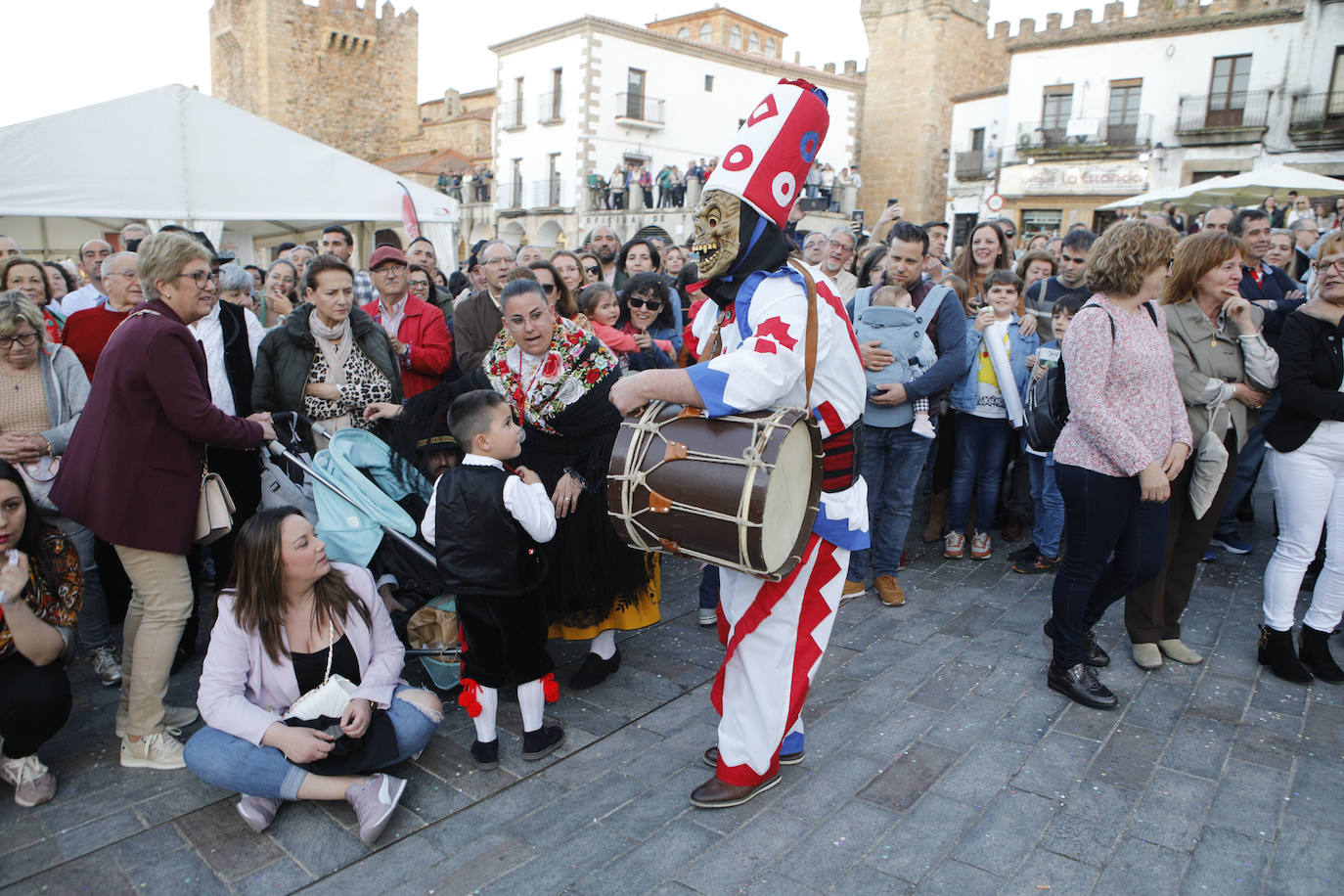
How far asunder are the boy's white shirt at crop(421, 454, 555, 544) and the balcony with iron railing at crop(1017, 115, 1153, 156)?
91.3 feet

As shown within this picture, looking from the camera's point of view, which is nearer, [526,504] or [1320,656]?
[526,504]

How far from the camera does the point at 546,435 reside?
382 centimetres

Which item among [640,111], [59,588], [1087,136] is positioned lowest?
[59,588]

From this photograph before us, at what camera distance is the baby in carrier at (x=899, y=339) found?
16.0ft

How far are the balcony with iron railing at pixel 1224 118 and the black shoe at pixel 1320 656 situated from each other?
25.2 metres

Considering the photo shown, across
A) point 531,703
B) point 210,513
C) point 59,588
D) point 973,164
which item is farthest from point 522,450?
point 973,164

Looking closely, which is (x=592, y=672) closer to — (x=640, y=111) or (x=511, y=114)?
(x=640, y=111)

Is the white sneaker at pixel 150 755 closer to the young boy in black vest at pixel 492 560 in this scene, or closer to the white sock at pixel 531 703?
the young boy in black vest at pixel 492 560

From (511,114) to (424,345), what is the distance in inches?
1347

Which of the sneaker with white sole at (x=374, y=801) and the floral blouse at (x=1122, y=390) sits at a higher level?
the floral blouse at (x=1122, y=390)

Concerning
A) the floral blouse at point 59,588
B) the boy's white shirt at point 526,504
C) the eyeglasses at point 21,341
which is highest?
the eyeglasses at point 21,341

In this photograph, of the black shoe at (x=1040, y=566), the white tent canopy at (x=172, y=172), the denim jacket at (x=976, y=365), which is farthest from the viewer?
the white tent canopy at (x=172, y=172)

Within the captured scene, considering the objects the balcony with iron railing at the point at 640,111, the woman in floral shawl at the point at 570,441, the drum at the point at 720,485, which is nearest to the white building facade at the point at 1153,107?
the balcony with iron railing at the point at 640,111

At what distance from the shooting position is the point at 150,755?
322 cm
